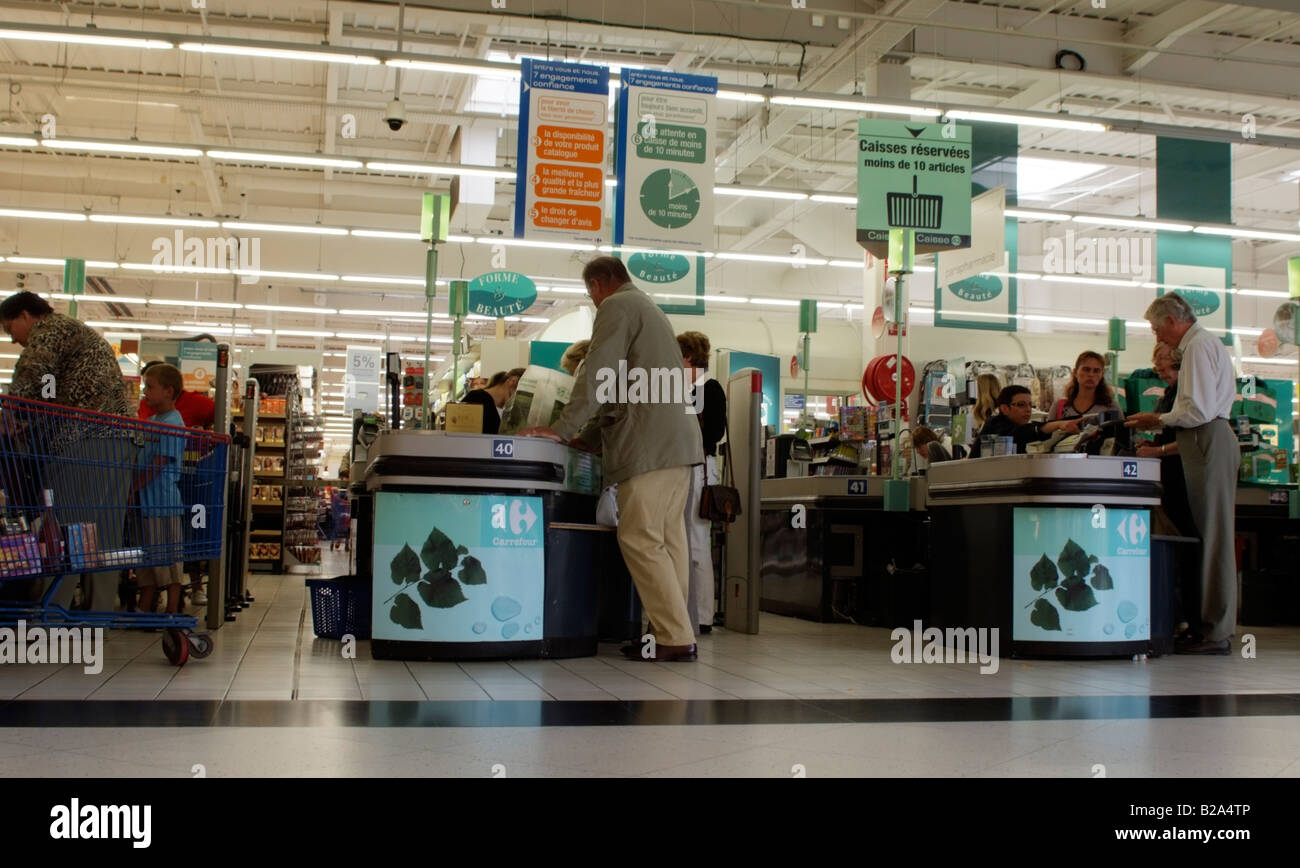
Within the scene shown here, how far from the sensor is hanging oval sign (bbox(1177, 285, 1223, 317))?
13297 millimetres

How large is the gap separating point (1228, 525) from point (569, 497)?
3.36 metres

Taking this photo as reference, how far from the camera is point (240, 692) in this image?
3.95 metres

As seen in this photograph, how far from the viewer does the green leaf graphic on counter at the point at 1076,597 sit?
220 inches

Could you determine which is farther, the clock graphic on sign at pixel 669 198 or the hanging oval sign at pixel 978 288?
the hanging oval sign at pixel 978 288

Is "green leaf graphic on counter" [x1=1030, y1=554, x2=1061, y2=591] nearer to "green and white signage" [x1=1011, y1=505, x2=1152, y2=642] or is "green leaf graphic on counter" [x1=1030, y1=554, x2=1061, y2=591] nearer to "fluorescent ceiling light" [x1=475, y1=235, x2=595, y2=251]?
"green and white signage" [x1=1011, y1=505, x2=1152, y2=642]

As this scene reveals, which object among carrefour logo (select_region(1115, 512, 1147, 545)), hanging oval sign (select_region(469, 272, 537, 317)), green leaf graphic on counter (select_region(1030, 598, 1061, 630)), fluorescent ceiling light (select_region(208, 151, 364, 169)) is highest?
fluorescent ceiling light (select_region(208, 151, 364, 169))

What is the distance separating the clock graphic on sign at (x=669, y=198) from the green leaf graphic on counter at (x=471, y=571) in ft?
16.6

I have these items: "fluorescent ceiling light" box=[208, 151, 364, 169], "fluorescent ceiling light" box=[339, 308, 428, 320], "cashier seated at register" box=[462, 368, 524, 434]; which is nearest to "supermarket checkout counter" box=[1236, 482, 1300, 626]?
"cashier seated at register" box=[462, 368, 524, 434]

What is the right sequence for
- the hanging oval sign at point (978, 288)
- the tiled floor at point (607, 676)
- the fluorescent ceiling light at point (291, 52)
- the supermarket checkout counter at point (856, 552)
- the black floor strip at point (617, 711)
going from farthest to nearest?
the hanging oval sign at point (978, 288) → the fluorescent ceiling light at point (291, 52) → the supermarket checkout counter at point (856, 552) → the tiled floor at point (607, 676) → the black floor strip at point (617, 711)

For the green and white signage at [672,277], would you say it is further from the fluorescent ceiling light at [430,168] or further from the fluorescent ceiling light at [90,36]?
the fluorescent ceiling light at [90,36]

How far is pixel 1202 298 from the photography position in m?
13.4

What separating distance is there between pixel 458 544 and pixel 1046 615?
108 inches

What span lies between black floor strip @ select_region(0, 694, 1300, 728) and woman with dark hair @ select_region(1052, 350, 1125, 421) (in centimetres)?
262

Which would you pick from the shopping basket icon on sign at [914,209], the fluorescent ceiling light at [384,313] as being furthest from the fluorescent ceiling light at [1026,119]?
the fluorescent ceiling light at [384,313]
